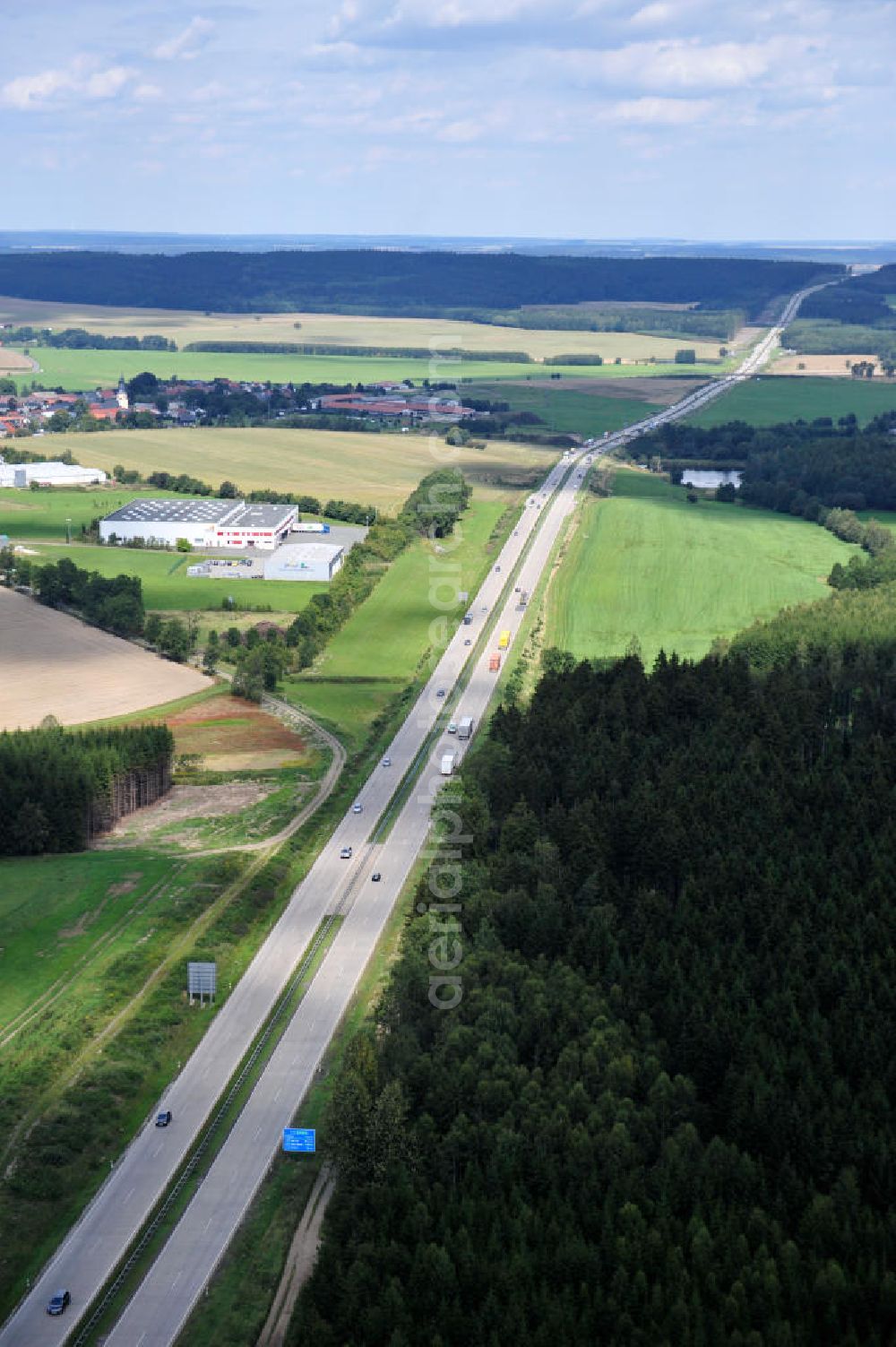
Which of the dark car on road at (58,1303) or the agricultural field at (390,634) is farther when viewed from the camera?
the agricultural field at (390,634)

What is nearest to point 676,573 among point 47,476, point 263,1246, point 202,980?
point 47,476

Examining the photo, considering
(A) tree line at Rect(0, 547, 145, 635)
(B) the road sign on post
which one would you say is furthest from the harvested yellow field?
(B) the road sign on post

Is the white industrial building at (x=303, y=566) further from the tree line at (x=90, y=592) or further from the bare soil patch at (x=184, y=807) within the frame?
the bare soil patch at (x=184, y=807)

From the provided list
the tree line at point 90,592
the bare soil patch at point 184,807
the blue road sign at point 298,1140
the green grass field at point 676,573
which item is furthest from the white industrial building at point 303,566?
the blue road sign at point 298,1140

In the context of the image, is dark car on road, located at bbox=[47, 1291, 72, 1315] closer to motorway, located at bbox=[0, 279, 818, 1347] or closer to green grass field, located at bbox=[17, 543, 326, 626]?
motorway, located at bbox=[0, 279, 818, 1347]

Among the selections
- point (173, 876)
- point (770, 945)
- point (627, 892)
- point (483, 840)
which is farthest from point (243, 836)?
point (770, 945)

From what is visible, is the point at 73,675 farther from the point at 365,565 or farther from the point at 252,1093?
the point at 252,1093
